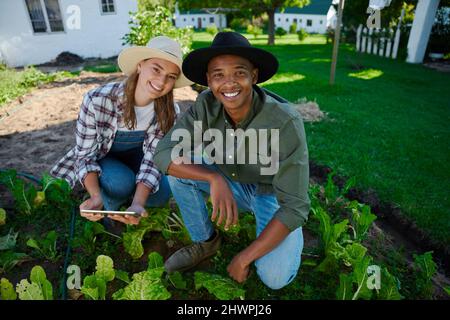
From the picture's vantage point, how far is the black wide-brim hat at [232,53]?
66.6 inches

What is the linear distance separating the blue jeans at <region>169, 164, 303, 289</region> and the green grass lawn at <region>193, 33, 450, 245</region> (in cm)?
164

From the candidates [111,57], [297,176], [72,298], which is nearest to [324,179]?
[297,176]

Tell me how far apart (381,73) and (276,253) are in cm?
896

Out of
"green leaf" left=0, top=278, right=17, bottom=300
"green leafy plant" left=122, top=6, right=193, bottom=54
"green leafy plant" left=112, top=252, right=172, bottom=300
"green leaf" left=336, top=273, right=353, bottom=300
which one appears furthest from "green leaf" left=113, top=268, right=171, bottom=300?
"green leafy plant" left=122, top=6, right=193, bottom=54

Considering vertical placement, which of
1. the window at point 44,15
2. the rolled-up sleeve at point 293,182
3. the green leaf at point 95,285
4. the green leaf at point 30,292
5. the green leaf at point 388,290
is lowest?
the green leaf at point 388,290

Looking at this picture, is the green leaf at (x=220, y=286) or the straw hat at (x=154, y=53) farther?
the straw hat at (x=154, y=53)

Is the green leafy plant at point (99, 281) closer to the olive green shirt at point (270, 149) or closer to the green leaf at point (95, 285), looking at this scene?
the green leaf at point (95, 285)

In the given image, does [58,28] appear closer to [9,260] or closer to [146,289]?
[9,260]

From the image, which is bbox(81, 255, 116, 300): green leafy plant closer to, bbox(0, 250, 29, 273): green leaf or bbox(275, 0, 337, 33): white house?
bbox(0, 250, 29, 273): green leaf

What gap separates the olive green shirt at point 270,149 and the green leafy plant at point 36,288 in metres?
0.95

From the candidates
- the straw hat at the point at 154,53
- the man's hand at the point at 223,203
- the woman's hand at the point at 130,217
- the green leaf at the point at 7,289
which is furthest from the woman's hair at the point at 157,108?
the green leaf at the point at 7,289

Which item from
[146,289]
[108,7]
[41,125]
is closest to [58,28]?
[108,7]

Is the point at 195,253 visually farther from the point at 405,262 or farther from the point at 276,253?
the point at 405,262

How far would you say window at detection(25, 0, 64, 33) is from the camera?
11.3 meters
